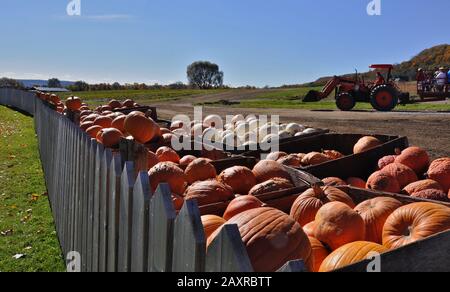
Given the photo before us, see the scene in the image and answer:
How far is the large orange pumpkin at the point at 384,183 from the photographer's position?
4.33 meters

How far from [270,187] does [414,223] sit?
1326mm

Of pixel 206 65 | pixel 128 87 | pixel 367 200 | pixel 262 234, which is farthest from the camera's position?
pixel 206 65

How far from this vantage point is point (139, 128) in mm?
6582

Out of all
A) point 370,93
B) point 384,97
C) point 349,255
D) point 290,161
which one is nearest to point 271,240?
point 349,255

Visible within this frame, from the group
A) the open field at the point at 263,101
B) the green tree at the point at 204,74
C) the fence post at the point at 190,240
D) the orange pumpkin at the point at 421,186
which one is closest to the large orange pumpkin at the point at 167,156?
the orange pumpkin at the point at 421,186

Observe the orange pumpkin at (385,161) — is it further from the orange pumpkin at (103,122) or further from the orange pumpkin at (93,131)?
the orange pumpkin at (103,122)

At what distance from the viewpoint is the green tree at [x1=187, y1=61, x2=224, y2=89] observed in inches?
5069

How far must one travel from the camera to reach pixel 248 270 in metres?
1.34

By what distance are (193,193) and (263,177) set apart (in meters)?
0.87

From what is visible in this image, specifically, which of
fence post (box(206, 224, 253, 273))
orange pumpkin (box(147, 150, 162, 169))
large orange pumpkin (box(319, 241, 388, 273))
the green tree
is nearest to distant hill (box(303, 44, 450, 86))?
the green tree

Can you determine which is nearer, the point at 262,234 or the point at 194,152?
the point at 262,234
